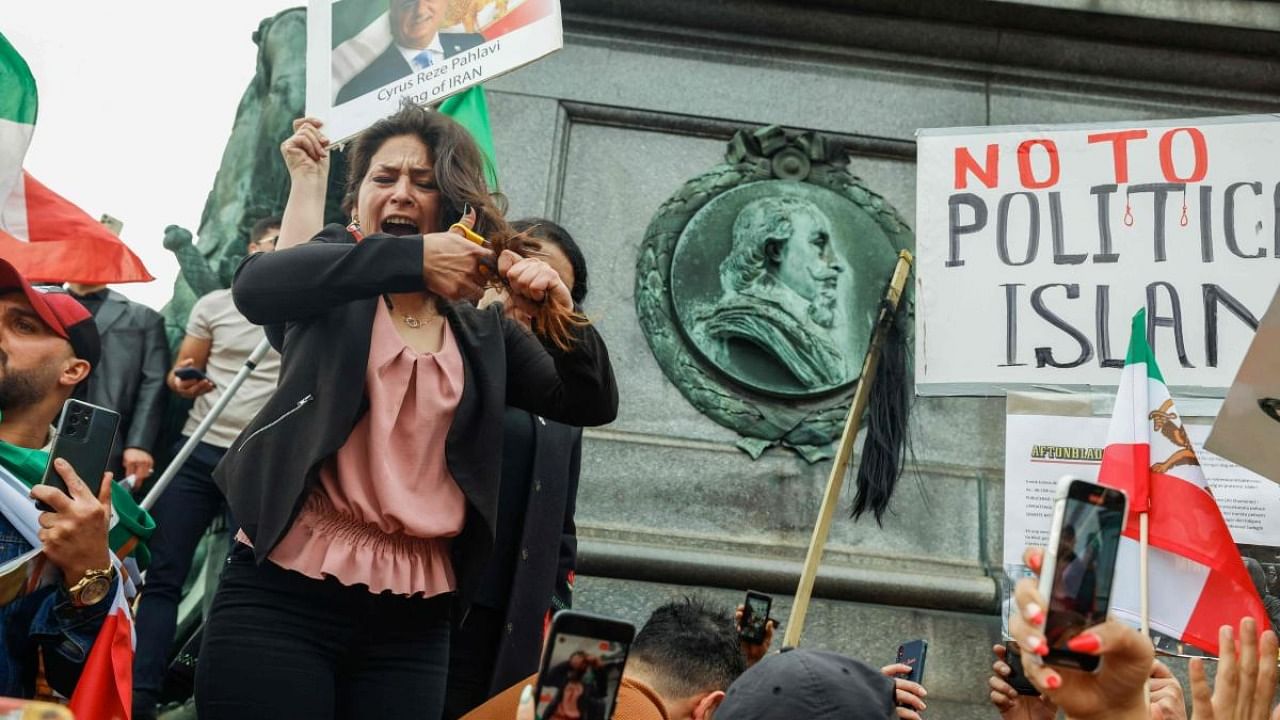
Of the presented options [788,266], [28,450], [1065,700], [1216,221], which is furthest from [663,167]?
[1065,700]

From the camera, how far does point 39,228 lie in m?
4.96

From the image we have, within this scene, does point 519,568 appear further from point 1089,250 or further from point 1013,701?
point 1089,250

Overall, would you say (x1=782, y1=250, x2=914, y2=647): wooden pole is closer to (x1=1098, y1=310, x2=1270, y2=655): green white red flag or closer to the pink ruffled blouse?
(x1=1098, y1=310, x2=1270, y2=655): green white red flag

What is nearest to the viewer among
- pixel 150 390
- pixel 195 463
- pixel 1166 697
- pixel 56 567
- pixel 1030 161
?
pixel 56 567

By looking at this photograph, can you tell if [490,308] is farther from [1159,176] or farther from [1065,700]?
[1159,176]

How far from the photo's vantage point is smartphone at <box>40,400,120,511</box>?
3205 millimetres

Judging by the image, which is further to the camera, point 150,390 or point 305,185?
point 150,390

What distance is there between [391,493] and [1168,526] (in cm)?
210

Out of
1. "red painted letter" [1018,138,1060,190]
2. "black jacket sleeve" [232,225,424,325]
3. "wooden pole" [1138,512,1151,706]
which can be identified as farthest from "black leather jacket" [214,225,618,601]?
"red painted letter" [1018,138,1060,190]

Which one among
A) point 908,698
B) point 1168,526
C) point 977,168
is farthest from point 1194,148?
point 908,698

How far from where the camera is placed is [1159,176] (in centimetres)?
553

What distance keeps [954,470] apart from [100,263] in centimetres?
355

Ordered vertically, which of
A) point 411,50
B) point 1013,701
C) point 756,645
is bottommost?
point 1013,701

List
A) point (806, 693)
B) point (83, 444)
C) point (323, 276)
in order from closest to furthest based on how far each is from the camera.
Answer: point (806, 693)
point (323, 276)
point (83, 444)
